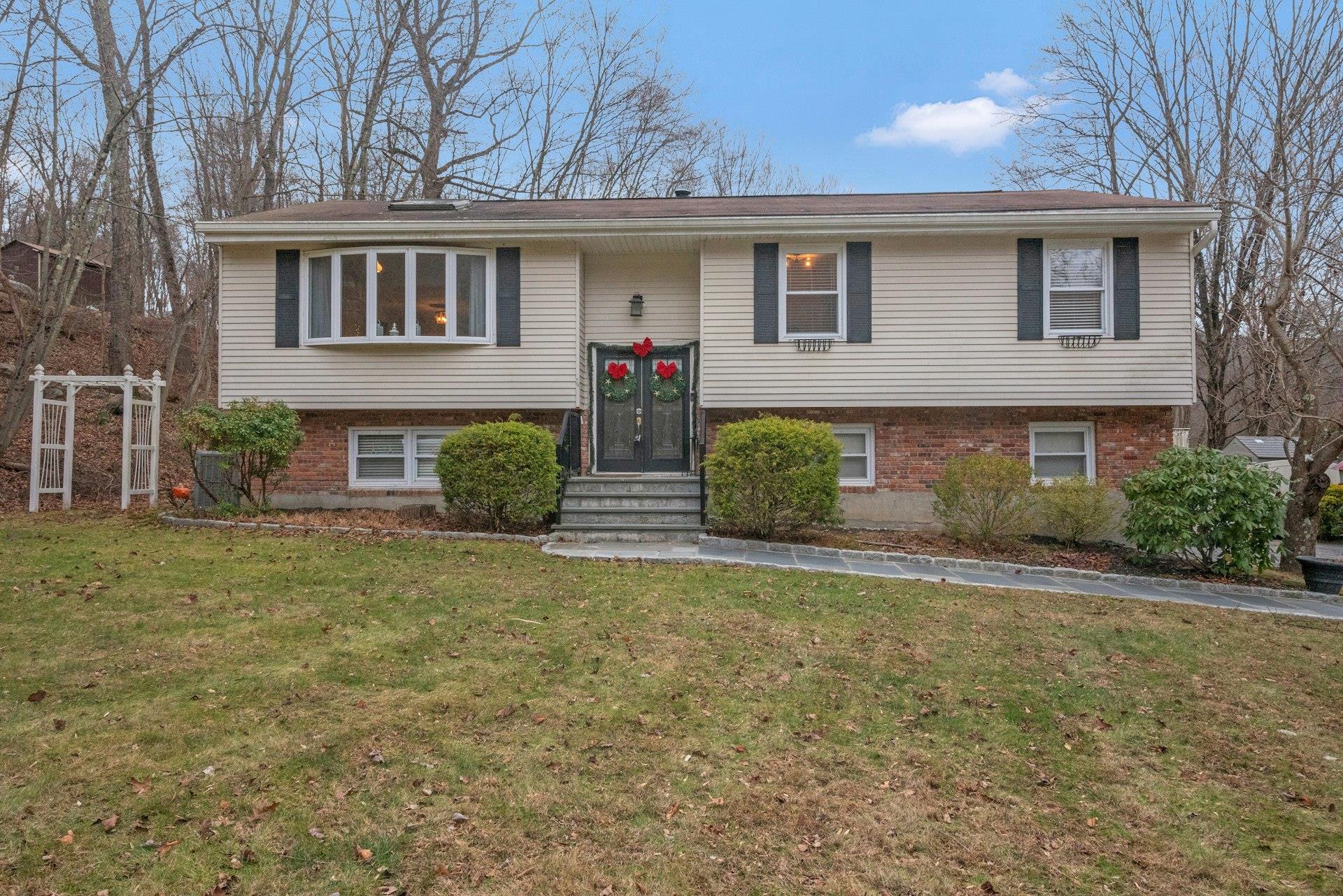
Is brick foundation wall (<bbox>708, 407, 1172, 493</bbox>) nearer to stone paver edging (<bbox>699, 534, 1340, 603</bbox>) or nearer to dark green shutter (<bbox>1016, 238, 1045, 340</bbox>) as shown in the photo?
dark green shutter (<bbox>1016, 238, 1045, 340</bbox>)

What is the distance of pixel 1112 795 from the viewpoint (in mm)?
3377

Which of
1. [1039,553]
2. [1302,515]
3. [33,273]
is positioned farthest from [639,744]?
[33,273]

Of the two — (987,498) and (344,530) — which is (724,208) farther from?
(344,530)

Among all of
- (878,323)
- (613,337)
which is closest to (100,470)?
(613,337)

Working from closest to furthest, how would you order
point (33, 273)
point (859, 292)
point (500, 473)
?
point (500, 473)
point (859, 292)
point (33, 273)

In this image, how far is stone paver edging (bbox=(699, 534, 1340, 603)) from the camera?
8422 millimetres

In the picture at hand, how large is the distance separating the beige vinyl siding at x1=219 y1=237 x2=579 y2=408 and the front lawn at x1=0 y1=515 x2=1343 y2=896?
4934 millimetres

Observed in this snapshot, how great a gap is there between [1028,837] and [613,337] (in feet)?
32.1

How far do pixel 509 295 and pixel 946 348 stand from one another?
6.18 meters

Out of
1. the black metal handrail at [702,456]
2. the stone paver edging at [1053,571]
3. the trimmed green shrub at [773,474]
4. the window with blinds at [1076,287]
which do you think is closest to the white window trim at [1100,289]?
the window with blinds at [1076,287]

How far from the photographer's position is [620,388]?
11945 millimetres

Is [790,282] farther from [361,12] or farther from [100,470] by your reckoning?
[361,12]

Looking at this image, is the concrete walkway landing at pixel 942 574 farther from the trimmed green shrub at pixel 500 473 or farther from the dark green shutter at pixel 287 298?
the dark green shutter at pixel 287 298

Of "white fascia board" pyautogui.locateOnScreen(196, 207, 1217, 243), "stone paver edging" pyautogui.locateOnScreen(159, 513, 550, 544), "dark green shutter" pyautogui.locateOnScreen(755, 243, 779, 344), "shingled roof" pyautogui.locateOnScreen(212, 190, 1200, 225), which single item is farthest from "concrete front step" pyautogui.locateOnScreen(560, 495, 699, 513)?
"shingled roof" pyautogui.locateOnScreen(212, 190, 1200, 225)
